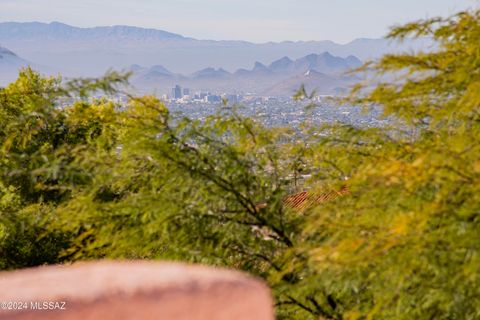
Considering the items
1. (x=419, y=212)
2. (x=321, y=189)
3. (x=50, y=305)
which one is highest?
(x=50, y=305)

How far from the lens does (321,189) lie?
805 cm

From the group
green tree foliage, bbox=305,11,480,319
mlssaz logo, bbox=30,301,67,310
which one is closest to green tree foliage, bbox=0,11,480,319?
green tree foliage, bbox=305,11,480,319

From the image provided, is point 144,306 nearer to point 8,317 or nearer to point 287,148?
point 8,317

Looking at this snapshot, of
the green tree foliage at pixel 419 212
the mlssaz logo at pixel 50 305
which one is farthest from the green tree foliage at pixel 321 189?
the mlssaz logo at pixel 50 305

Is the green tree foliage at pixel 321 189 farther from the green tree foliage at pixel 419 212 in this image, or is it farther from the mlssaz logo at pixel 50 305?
the mlssaz logo at pixel 50 305

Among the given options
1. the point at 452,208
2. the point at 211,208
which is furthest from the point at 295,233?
the point at 452,208

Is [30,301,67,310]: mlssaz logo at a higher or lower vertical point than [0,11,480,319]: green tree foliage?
higher

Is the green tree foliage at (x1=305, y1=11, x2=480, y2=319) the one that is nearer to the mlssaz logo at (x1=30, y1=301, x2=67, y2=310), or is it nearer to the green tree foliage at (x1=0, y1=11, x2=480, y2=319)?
the green tree foliage at (x1=0, y1=11, x2=480, y2=319)

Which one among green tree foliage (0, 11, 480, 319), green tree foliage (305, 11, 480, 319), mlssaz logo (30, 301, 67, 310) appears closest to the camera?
mlssaz logo (30, 301, 67, 310)

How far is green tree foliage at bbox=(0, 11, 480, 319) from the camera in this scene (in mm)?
5004

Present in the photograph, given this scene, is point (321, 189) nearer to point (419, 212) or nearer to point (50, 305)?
point (419, 212)

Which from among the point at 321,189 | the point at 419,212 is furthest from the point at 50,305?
the point at 321,189

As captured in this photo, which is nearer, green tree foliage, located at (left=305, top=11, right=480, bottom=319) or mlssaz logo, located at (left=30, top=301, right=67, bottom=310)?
mlssaz logo, located at (left=30, top=301, right=67, bottom=310)

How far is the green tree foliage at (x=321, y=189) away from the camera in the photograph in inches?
197
